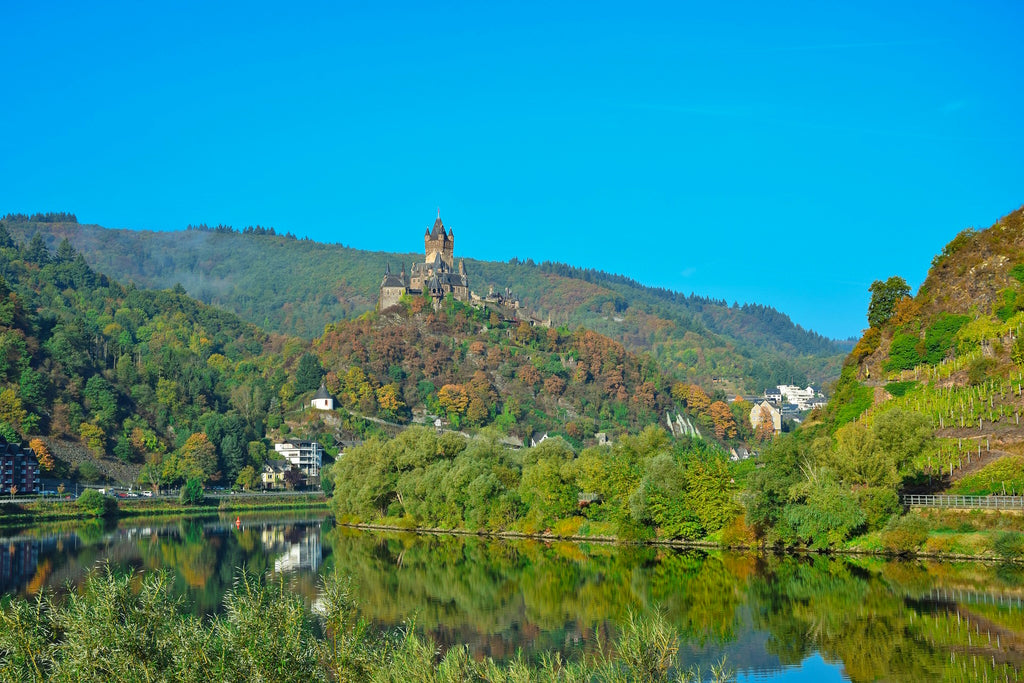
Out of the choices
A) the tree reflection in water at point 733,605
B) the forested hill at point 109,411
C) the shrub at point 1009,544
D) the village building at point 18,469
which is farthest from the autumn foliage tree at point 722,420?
the shrub at point 1009,544

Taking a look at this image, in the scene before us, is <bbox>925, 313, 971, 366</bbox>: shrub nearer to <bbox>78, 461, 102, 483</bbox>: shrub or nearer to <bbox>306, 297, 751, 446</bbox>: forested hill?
<bbox>306, 297, 751, 446</bbox>: forested hill

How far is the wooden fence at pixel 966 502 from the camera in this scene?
5680 cm

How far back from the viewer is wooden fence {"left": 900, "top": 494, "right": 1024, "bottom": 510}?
56.8m

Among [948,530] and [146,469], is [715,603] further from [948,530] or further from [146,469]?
[146,469]

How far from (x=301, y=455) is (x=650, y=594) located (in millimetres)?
104553

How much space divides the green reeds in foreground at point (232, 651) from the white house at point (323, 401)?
478 feet

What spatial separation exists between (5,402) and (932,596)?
108 m

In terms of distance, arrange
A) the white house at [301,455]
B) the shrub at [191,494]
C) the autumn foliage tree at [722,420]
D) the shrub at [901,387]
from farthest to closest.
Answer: the autumn foliage tree at [722,420] → the white house at [301,455] → the shrub at [191,494] → the shrub at [901,387]

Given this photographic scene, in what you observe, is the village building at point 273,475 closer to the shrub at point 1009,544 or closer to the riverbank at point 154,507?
the riverbank at point 154,507

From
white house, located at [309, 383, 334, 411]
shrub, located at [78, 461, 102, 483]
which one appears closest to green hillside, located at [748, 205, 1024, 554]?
shrub, located at [78, 461, 102, 483]

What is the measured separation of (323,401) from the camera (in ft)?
559

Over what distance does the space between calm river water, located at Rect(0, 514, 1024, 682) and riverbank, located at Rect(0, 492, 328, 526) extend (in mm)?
21478

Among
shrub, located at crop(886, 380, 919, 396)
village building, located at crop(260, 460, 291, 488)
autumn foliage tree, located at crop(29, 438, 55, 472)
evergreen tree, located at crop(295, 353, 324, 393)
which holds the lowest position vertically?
village building, located at crop(260, 460, 291, 488)

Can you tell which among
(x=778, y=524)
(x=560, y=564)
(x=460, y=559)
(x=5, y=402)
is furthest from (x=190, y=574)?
(x=5, y=402)
